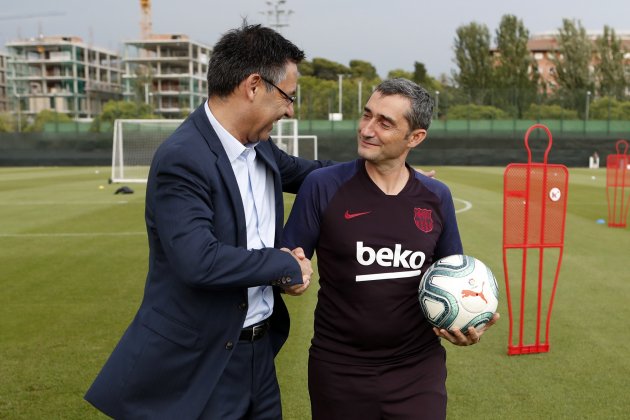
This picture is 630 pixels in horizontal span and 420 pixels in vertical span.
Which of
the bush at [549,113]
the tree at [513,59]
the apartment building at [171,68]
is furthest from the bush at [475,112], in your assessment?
the apartment building at [171,68]

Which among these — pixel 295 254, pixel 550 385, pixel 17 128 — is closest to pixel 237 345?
pixel 295 254

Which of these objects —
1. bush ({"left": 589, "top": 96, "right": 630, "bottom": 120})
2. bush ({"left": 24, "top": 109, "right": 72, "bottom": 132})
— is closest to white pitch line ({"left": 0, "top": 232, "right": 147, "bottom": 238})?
bush ({"left": 24, "top": 109, "right": 72, "bottom": 132})

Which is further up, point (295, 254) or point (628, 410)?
point (295, 254)

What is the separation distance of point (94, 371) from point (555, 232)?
3.97m

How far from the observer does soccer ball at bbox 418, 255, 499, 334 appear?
2.66 meters

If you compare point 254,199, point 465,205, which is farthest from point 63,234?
point 254,199

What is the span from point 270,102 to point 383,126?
540 millimetres

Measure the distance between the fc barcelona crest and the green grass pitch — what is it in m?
2.17

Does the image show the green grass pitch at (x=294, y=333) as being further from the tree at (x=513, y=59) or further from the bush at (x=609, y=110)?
the tree at (x=513, y=59)

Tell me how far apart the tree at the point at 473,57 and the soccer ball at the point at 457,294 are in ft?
234

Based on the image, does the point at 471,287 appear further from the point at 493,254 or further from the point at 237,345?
the point at 493,254

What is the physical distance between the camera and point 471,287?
283 cm

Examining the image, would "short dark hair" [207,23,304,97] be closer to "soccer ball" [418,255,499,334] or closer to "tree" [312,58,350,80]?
"soccer ball" [418,255,499,334]

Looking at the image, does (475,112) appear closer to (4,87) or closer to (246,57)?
(246,57)
